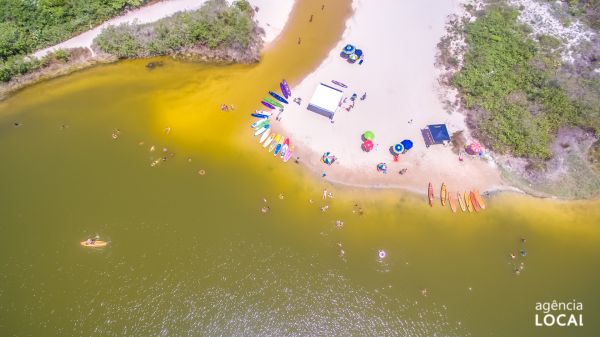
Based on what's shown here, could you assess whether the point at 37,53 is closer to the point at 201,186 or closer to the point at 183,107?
the point at 183,107

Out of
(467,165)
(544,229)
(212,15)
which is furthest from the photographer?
(212,15)

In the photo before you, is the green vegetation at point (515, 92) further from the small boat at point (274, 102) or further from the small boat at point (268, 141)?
the small boat at point (268, 141)

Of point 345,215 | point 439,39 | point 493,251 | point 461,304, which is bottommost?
→ point 461,304

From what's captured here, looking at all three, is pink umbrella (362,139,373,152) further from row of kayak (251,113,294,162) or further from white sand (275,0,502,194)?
row of kayak (251,113,294,162)

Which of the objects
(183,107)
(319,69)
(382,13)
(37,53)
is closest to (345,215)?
(319,69)

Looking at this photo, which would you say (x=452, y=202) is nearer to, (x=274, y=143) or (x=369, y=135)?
(x=369, y=135)

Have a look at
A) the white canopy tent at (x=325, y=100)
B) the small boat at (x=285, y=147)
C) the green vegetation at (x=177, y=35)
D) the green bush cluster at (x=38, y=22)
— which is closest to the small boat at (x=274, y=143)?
the small boat at (x=285, y=147)
